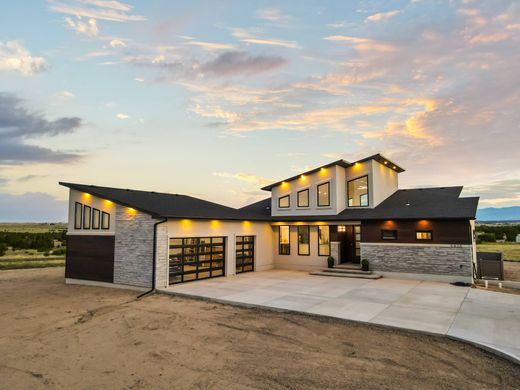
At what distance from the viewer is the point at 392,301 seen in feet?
37.9

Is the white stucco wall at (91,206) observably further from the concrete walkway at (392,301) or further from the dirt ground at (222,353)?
the dirt ground at (222,353)

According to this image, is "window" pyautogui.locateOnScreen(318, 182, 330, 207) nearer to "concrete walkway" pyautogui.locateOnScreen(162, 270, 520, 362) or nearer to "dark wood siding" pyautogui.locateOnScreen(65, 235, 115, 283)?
"concrete walkway" pyautogui.locateOnScreen(162, 270, 520, 362)

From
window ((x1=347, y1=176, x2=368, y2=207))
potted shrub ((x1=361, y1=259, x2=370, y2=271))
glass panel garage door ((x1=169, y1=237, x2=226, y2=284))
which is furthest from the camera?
window ((x1=347, y1=176, x2=368, y2=207))

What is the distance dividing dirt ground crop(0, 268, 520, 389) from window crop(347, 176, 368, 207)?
38.5 ft

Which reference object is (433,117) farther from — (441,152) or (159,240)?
(159,240)

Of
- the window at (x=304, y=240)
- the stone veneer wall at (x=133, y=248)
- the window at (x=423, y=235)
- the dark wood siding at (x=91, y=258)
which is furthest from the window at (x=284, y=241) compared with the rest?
the dark wood siding at (x=91, y=258)

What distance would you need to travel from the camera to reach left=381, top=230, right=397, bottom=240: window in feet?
56.5

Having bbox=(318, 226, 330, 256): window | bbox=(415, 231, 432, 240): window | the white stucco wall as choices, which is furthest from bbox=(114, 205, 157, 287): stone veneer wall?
bbox=(415, 231, 432, 240): window

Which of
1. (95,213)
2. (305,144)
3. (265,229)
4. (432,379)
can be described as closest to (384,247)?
(265,229)

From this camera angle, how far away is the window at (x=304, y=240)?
20377mm

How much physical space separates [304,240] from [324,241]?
1.31m

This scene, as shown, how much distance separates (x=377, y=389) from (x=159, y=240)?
10883 millimetres

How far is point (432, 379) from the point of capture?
576 cm

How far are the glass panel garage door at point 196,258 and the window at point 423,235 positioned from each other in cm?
1009
